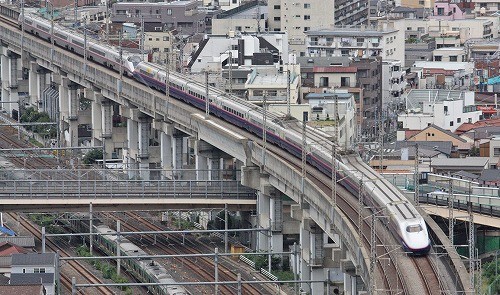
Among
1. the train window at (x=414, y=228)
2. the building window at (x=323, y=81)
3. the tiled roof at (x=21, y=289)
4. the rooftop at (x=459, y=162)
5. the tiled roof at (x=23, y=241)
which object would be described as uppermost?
the building window at (x=323, y=81)

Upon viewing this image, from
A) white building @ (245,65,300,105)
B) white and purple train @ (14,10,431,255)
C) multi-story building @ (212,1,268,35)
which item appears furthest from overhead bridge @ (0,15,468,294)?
multi-story building @ (212,1,268,35)

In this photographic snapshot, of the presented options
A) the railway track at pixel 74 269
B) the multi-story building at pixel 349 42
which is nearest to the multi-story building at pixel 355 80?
the multi-story building at pixel 349 42

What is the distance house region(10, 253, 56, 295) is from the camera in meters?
44.2

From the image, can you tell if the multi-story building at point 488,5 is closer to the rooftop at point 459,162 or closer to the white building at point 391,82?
the white building at point 391,82

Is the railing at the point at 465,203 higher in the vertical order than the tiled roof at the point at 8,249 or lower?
higher

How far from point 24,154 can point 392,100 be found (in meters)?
18.9

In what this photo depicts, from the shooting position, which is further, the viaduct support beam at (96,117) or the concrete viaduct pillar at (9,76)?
the concrete viaduct pillar at (9,76)

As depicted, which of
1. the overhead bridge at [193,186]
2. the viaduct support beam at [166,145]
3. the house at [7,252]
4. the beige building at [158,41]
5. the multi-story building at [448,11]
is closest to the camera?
the overhead bridge at [193,186]

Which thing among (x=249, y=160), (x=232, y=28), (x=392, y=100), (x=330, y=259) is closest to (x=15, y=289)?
(x=330, y=259)

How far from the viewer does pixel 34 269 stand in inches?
1758

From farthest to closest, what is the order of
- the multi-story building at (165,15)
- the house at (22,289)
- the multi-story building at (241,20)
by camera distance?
1. the multi-story building at (165,15)
2. the multi-story building at (241,20)
3. the house at (22,289)

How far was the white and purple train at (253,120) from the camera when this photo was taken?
133ft

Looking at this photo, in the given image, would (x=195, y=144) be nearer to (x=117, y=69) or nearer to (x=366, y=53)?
(x=117, y=69)

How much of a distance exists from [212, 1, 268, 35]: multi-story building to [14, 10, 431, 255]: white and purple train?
8.59 m
